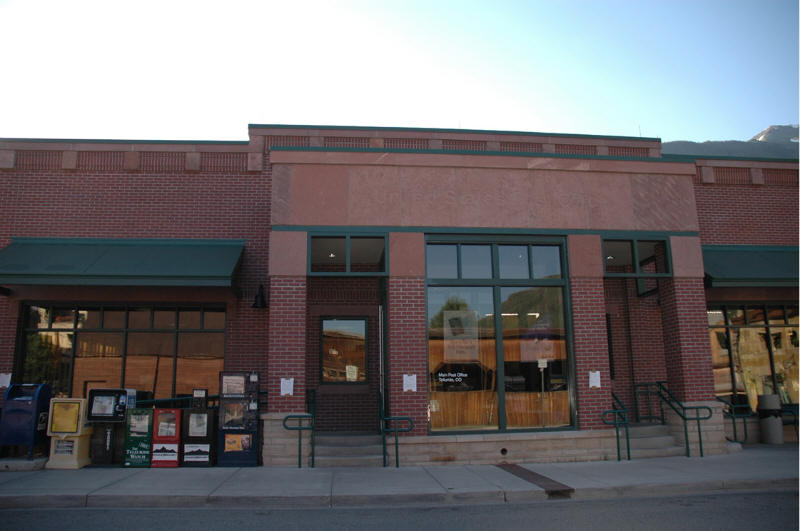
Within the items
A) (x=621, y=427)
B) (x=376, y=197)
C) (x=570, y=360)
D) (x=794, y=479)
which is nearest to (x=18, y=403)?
(x=376, y=197)

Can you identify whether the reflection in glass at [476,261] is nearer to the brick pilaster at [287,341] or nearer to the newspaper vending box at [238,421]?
the brick pilaster at [287,341]

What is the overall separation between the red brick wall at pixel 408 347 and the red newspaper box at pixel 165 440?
3.97 m

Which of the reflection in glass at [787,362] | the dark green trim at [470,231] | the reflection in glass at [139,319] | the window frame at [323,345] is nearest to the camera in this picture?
the dark green trim at [470,231]

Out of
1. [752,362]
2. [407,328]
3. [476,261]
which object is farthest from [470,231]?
[752,362]

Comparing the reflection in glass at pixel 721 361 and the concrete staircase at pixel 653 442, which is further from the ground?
the reflection in glass at pixel 721 361

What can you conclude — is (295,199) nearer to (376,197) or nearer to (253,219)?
(376,197)

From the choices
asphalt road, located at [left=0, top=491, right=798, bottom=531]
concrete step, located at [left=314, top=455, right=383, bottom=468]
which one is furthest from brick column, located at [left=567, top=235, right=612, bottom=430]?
concrete step, located at [left=314, top=455, right=383, bottom=468]

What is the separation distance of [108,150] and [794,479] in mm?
15227

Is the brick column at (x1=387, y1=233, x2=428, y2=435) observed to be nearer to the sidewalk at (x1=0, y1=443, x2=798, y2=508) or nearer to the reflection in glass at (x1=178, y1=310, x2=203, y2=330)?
the sidewalk at (x1=0, y1=443, x2=798, y2=508)

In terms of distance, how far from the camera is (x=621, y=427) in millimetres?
11406

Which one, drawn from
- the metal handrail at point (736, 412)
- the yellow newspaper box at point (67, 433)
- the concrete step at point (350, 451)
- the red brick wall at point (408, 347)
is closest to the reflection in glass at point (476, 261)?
the red brick wall at point (408, 347)

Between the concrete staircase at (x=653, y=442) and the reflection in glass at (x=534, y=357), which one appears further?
the reflection in glass at (x=534, y=357)

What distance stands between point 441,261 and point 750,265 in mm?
7999

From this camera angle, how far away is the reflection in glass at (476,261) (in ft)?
38.0
